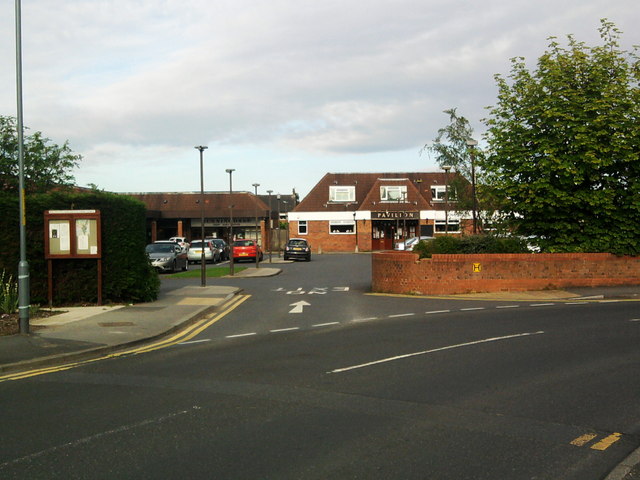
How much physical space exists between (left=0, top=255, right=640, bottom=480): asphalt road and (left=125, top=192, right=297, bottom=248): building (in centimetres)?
5532

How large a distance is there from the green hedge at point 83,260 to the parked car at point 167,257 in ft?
50.2

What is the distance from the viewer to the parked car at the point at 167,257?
109ft

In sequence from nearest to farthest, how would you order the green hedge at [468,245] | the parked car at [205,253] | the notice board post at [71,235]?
1. the notice board post at [71,235]
2. the green hedge at [468,245]
3. the parked car at [205,253]

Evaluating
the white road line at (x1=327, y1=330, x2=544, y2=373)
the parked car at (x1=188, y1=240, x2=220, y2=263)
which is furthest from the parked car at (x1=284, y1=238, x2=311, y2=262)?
the white road line at (x1=327, y1=330, x2=544, y2=373)

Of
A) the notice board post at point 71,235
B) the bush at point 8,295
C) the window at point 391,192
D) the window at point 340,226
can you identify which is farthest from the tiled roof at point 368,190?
the bush at point 8,295

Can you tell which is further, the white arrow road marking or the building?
the building

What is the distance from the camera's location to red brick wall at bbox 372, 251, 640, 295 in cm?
2080

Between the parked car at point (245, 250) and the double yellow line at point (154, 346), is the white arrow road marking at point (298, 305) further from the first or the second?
the parked car at point (245, 250)

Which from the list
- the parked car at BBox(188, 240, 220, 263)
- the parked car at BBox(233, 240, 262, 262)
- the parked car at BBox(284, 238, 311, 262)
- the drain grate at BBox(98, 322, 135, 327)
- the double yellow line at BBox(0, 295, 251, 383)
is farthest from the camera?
the parked car at BBox(284, 238, 311, 262)

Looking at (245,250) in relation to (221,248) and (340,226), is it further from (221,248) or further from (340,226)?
(340,226)

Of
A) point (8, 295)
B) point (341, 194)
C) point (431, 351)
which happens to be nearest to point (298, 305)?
point (8, 295)

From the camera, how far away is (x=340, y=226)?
65.0 m

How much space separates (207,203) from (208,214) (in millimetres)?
2526

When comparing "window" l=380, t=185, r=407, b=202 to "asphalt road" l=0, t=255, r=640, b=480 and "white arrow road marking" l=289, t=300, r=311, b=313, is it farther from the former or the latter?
"asphalt road" l=0, t=255, r=640, b=480
